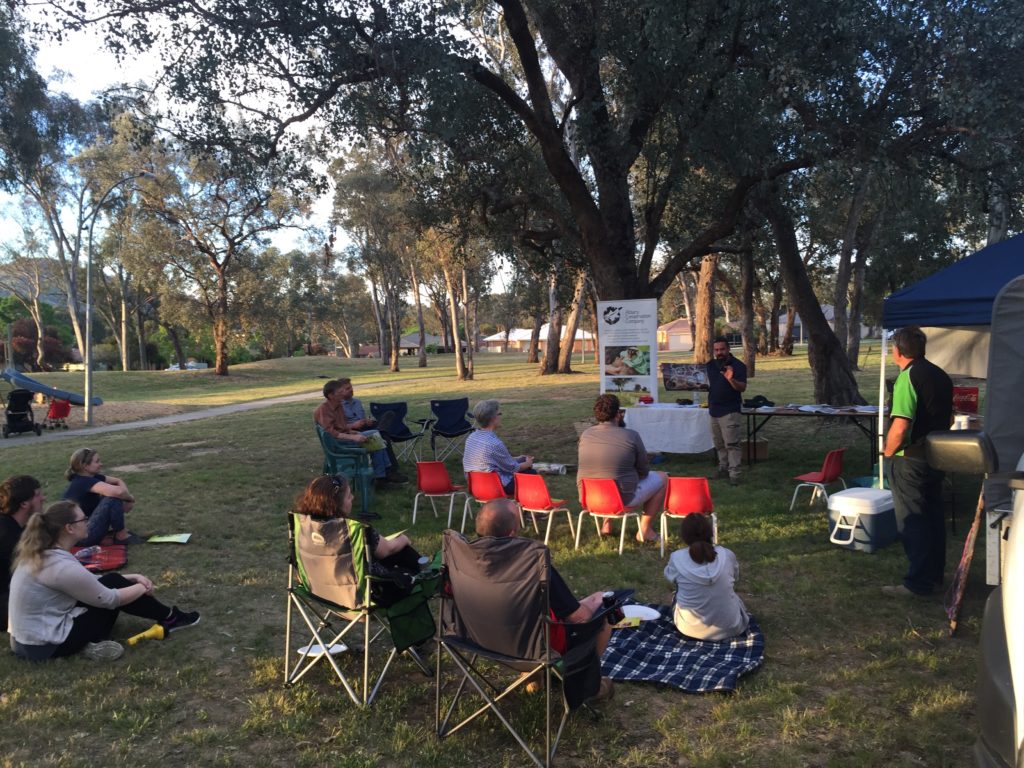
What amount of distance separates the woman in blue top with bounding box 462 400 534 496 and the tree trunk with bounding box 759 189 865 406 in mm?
8210

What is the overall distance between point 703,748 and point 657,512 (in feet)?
10.5

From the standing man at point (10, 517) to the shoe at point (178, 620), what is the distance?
0.92 m

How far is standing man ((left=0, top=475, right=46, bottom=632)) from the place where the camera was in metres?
4.29

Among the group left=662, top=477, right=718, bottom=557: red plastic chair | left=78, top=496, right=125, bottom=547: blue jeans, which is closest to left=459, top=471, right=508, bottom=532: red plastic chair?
left=662, top=477, right=718, bottom=557: red plastic chair

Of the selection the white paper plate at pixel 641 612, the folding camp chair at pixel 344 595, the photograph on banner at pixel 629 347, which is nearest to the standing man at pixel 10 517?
the folding camp chair at pixel 344 595

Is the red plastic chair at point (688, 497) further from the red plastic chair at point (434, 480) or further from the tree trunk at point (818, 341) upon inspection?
the tree trunk at point (818, 341)

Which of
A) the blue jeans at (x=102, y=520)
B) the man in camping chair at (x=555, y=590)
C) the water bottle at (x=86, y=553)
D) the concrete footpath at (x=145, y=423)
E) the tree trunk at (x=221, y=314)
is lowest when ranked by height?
the concrete footpath at (x=145, y=423)

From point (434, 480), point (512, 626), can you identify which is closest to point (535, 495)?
point (434, 480)

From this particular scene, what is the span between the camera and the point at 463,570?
3.22 metres

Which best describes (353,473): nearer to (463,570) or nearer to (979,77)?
(463,570)

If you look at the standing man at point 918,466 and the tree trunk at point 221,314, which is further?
the tree trunk at point 221,314

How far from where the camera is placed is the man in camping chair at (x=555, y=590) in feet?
10.5

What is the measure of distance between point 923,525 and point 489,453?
333 cm

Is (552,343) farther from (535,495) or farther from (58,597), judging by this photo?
(58,597)
